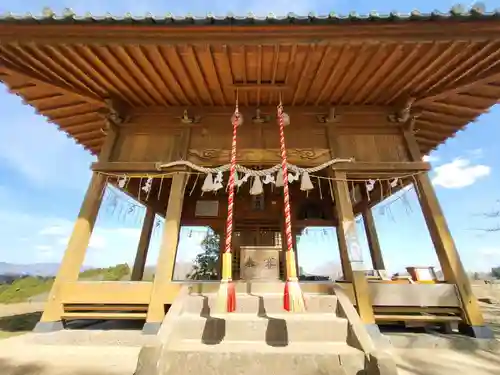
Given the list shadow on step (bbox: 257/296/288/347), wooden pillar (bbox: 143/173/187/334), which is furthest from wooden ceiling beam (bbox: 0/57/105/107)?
shadow on step (bbox: 257/296/288/347)

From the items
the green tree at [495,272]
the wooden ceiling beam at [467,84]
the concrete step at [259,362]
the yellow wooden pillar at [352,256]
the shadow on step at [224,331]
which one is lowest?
the concrete step at [259,362]


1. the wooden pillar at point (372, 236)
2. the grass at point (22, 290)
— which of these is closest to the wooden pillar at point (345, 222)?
the wooden pillar at point (372, 236)

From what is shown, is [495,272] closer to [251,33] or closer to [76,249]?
[251,33]


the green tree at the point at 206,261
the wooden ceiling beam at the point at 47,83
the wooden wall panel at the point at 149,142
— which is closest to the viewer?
the wooden ceiling beam at the point at 47,83

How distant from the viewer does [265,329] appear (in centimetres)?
344

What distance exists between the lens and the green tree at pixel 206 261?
14238 millimetres

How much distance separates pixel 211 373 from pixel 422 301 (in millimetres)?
4098

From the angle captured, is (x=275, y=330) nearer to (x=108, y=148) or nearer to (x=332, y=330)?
(x=332, y=330)

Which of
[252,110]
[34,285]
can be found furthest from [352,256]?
[34,285]

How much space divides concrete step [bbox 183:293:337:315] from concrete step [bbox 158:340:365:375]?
980 millimetres

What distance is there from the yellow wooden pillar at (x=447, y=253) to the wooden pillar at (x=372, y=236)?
3.95 m

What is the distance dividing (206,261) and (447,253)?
11.9 metres

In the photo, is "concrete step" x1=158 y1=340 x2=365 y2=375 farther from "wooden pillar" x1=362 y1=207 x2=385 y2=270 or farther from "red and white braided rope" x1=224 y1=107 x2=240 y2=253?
"wooden pillar" x1=362 y1=207 x2=385 y2=270

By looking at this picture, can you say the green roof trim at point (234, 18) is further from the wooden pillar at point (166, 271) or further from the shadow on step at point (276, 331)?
the shadow on step at point (276, 331)
